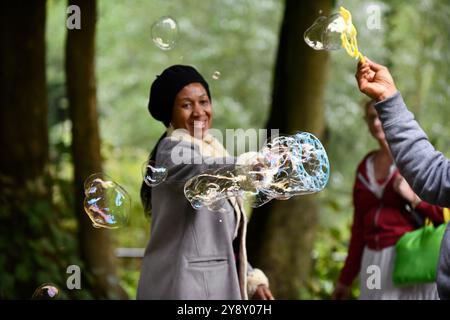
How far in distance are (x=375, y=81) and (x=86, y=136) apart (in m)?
4.77

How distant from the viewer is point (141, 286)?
3873mm

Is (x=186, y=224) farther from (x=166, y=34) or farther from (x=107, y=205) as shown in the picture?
(x=166, y=34)

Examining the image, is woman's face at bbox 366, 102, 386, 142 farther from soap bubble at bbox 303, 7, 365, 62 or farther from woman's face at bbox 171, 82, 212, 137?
woman's face at bbox 171, 82, 212, 137

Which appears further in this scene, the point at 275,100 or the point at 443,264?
the point at 275,100

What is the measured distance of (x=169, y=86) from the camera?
3811 mm

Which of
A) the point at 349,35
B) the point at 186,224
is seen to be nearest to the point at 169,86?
the point at 186,224

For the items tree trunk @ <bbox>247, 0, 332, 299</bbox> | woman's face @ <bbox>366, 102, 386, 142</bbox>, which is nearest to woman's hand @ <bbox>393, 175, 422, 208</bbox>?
woman's face @ <bbox>366, 102, 386, 142</bbox>

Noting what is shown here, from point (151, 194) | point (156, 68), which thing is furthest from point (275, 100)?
point (156, 68)

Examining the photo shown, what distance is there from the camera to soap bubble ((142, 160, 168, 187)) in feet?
12.0

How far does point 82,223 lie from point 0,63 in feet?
4.81

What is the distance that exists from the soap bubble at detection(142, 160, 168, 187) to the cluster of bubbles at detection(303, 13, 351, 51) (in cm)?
83

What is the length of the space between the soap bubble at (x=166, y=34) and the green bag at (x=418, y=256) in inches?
59.7

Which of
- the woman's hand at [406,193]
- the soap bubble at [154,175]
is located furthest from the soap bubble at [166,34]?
the woman's hand at [406,193]
